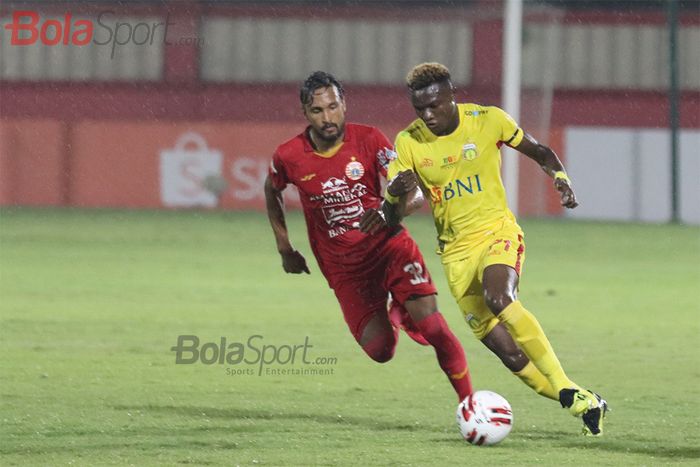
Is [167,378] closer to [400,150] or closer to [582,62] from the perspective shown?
[400,150]

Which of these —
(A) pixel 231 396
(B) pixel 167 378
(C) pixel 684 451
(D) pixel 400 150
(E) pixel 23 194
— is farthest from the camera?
(E) pixel 23 194

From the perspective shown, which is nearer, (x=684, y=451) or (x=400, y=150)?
(x=684, y=451)

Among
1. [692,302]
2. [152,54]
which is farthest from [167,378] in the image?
[152,54]

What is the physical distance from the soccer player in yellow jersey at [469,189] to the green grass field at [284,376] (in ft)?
2.06

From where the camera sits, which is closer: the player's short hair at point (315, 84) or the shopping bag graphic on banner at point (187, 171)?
the player's short hair at point (315, 84)

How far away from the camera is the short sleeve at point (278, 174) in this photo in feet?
28.2

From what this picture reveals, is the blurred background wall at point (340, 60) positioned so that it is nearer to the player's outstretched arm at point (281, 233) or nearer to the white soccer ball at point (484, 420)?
the player's outstretched arm at point (281, 233)

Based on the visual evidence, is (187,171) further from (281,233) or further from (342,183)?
(342,183)

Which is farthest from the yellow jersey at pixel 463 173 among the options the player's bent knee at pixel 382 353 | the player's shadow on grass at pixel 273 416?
the player's shadow on grass at pixel 273 416

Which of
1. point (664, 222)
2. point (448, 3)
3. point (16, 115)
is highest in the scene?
point (448, 3)

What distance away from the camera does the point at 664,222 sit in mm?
30391

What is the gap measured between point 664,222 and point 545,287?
1436 centimetres

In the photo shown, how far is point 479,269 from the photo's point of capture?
311 inches

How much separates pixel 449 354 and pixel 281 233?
4.20ft
